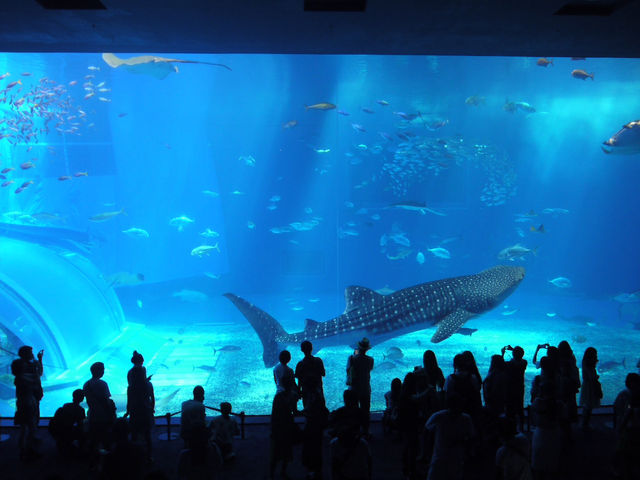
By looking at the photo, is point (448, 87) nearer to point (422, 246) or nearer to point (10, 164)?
point (422, 246)

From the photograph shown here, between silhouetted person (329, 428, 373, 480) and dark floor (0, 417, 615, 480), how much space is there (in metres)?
1.13

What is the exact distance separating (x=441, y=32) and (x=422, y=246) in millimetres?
30643

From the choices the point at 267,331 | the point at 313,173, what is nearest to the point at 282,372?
the point at 267,331

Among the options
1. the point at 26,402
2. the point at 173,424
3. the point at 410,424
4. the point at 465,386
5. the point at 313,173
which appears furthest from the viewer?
the point at 313,173

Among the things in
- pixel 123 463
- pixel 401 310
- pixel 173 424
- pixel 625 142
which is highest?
pixel 625 142

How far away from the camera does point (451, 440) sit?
312 cm

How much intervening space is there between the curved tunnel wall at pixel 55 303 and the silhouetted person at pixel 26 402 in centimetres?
885

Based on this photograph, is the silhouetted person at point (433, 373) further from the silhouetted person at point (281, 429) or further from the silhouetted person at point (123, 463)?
the silhouetted person at point (123, 463)

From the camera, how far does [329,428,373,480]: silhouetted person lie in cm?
296

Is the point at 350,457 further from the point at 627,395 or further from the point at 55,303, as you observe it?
the point at 55,303

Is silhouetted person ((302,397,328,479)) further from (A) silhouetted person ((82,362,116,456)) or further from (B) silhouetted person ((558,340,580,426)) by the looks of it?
(B) silhouetted person ((558,340,580,426))

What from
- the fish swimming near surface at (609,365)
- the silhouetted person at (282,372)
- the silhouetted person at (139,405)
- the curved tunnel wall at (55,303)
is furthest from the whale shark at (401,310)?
the curved tunnel wall at (55,303)

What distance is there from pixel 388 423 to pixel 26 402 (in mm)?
3686

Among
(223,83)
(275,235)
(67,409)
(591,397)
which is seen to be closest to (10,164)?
(223,83)
